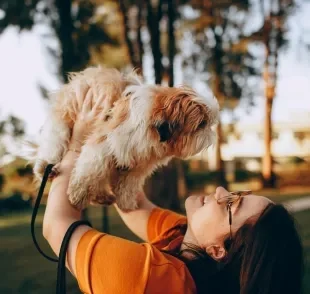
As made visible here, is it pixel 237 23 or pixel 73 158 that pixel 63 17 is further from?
pixel 237 23

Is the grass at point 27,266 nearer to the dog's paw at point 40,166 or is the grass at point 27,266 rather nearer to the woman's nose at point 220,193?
the woman's nose at point 220,193

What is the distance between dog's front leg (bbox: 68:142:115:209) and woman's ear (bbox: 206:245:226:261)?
548 millimetres

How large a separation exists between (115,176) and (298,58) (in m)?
16.1

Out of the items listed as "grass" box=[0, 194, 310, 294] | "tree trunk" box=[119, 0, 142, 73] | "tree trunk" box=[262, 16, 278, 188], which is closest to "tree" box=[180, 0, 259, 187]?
"tree trunk" box=[262, 16, 278, 188]

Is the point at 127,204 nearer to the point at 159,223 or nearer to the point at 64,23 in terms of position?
the point at 159,223

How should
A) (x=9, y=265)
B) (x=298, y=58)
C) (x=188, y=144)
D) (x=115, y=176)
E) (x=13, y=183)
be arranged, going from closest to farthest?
1. (x=188, y=144)
2. (x=115, y=176)
3. (x=9, y=265)
4. (x=298, y=58)
5. (x=13, y=183)

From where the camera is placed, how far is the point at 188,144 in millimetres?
1896

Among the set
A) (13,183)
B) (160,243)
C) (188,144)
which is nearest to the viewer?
(188,144)

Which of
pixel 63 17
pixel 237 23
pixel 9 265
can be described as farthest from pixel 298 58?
pixel 9 265

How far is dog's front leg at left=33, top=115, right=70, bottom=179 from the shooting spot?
2016mm

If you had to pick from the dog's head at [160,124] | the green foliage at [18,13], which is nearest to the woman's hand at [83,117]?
the dog's head at [160,124]

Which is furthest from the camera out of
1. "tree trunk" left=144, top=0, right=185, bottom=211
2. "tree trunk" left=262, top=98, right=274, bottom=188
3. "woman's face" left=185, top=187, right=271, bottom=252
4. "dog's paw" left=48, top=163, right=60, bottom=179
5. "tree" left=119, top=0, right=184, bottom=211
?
"tree trunk" left=262, top=98, right=274, bottom=188

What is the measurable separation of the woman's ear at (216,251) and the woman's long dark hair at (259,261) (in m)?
0.02

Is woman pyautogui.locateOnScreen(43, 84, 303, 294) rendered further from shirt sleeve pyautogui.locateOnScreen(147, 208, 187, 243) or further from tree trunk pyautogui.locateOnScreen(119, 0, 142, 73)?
tree trunk pyautogui.locateOnScreen(119, 0, 142, 73)
